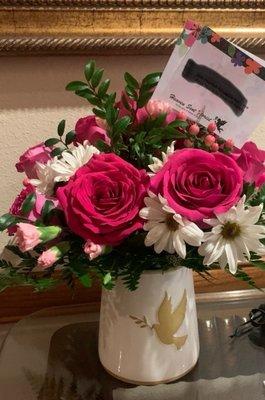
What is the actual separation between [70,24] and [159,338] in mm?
465

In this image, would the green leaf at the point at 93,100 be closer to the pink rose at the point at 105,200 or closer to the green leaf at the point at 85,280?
the pink rose at the point at 105,200

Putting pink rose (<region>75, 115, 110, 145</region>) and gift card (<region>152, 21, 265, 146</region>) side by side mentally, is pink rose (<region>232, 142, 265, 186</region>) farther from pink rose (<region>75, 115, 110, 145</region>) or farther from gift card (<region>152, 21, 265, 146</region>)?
pink rose (<region>75, 115, 110, 145</region>)

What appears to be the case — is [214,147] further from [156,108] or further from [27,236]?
[27,236]

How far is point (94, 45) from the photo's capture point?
831 mm

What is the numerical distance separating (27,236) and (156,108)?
21cm

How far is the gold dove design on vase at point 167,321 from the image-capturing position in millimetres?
→ 688

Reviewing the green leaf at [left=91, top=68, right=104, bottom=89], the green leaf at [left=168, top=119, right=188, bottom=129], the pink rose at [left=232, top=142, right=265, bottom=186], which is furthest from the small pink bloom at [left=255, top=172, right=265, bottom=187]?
the green leaf at [left=91, top=68, right=104, bottom=89]

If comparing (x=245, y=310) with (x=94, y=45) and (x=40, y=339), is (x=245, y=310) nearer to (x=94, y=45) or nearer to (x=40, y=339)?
(x=40, y=339)

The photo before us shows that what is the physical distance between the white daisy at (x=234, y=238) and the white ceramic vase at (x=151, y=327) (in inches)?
4.0

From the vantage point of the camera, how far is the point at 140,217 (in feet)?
1.94

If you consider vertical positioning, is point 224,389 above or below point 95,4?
below

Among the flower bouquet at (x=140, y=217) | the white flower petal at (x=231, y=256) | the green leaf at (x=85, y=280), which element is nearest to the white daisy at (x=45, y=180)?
the flower bouquet at (x=140, y=217)

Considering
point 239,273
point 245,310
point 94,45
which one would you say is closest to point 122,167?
point 239,273

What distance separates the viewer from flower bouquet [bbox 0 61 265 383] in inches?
22.8
